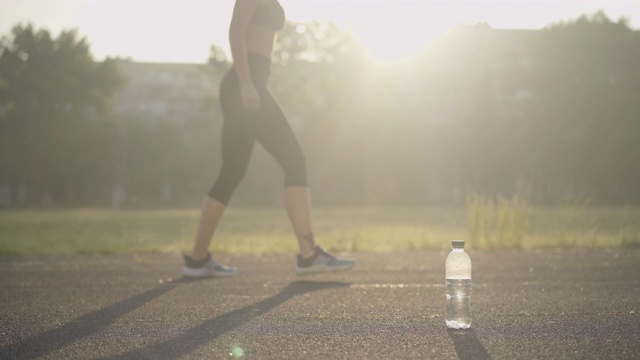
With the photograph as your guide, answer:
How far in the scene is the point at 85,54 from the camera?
62.1 m

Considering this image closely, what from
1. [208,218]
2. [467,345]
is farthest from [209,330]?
[208,218]

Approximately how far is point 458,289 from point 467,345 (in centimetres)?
77

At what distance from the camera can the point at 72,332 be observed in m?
4.34

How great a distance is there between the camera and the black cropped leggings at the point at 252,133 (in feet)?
21.6

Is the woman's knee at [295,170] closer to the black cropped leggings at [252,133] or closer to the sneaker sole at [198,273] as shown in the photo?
the black cropped leggings at [252,133]

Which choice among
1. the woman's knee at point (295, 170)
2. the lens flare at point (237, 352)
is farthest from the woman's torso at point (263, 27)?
the lens flare at point (237, 352)

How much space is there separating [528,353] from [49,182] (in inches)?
2434

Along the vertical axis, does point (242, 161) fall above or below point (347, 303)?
above

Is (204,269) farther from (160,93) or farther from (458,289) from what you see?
(160,93)

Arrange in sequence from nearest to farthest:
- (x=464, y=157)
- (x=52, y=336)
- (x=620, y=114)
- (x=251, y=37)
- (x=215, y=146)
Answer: (x=52, y=336) → (x=251, y=37) → (x=620, y=114) → (x=464, y=157) → (x=215, y=146)

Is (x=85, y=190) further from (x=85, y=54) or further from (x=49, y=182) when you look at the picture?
(x=85, y=54)

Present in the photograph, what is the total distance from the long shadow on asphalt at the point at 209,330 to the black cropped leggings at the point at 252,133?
37.4 inches

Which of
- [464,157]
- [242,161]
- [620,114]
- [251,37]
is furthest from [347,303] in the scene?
[464,157]

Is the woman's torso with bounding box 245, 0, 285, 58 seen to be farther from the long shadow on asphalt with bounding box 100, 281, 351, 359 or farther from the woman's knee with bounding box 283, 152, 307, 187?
the long shadow on asphalt with bounding box 100, 281, 351, 359
